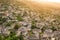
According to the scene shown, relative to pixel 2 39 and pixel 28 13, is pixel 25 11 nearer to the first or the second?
pixel 28 13

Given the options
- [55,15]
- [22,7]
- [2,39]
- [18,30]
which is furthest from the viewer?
[22,7]

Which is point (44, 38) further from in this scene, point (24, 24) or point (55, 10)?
point (55, 10)

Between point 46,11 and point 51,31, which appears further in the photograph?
point 46,11

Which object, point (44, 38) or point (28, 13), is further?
point (28, 13)

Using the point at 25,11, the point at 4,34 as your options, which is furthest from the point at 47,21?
the point at 4,34

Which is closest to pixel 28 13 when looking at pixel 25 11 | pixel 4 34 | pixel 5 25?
pixel 25 11

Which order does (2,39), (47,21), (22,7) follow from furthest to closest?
1. (22,7)
2. (47,21)
3. (2,39)
